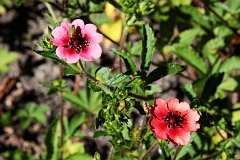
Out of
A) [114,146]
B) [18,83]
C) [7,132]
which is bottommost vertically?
[7,132]

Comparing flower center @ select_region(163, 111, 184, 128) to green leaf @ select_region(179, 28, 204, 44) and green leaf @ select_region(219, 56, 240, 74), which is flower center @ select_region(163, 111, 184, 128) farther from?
green leaf @ select_region(179, 28, 204, 44)

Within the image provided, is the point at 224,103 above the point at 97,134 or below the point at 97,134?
below

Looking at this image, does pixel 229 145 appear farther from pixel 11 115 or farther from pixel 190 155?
pixel 11 115

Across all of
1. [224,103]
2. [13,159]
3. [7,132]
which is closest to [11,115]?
[7,132]

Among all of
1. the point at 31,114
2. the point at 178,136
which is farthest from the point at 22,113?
the point at 178,136

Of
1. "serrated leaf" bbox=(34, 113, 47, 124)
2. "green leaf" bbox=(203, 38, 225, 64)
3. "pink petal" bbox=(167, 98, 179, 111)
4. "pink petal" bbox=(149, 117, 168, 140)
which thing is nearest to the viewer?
"pink petal" bbox=(149, 117, 168, 140)

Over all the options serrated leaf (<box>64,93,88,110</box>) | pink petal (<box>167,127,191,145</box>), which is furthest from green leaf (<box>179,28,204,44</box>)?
pink petal (<box>167,127,191,145</box>)

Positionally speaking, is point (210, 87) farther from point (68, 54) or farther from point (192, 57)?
point (68, 54)

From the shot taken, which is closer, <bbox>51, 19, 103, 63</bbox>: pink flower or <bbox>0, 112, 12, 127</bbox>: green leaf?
<bbox>51, 19, 103, 63</bbox>: pink flower

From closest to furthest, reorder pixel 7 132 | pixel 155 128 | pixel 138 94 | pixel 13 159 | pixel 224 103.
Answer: pixel 155 128 → pixel 138 94 → pixel 224 103 → pixel 13 159 → pixel 7 132
